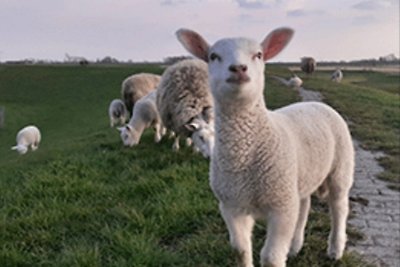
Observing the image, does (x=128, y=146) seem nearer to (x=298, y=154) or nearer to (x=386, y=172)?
(x=386, y=172)

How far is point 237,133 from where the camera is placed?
8.48ft

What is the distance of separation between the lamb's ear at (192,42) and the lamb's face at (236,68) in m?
0.17

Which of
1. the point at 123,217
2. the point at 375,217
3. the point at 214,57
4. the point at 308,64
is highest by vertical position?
the point at 214,57

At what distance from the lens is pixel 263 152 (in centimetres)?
260

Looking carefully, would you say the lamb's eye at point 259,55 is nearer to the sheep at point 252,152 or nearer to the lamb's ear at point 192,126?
the sheep at point 252,152

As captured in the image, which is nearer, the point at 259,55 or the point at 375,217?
the point at 259,55

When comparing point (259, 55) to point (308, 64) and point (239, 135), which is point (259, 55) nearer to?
point (239, 135)

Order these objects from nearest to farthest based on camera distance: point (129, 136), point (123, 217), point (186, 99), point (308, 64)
→ point (123, 217), point (186, 99), point (129, 136), point (308, 64)

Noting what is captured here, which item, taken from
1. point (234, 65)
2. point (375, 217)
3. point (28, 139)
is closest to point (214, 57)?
point (234, 65)

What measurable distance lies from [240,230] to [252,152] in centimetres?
46

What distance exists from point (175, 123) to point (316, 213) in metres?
3.41

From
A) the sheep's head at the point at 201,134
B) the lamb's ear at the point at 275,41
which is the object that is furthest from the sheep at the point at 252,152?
the sheep's head at the point at 201,134

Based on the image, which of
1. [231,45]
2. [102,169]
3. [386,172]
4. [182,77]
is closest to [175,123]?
[182,77]

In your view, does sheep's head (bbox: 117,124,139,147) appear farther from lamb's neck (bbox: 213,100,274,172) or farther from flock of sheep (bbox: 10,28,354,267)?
lamb's neck (bbox: 213,100,274,172)
